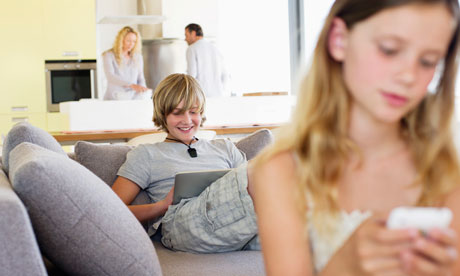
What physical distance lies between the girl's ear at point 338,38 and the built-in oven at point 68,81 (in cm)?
657

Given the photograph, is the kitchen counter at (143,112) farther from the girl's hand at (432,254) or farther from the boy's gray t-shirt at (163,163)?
the girl's hand at (432,254)

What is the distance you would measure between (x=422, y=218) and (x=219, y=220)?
4.69ft

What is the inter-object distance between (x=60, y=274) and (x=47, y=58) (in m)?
6.04

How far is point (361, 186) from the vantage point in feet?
3.55

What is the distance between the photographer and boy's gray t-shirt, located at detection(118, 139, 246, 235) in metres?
2.50

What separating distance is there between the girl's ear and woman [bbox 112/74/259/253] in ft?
3.72

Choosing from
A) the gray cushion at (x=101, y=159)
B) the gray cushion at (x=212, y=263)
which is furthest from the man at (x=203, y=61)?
the gray cushion at (x=212, y=263)

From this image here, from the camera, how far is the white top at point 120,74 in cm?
630

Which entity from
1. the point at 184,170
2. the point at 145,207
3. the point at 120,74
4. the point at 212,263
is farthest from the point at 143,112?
the point at 212,263

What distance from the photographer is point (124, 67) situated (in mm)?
6395

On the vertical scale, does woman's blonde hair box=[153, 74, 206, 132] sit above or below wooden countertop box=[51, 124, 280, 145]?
above

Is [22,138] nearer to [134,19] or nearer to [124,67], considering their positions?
[124,67]

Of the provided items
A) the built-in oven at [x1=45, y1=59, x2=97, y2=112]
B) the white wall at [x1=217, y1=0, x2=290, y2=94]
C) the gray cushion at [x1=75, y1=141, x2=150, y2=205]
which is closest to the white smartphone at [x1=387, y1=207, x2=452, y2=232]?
the gray cushion at [x1=75, y1=141, x2=150, y2=205]

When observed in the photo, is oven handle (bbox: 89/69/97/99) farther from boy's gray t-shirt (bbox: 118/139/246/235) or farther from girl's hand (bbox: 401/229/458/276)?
girl's hand (bbox: 401/229/458/276)
